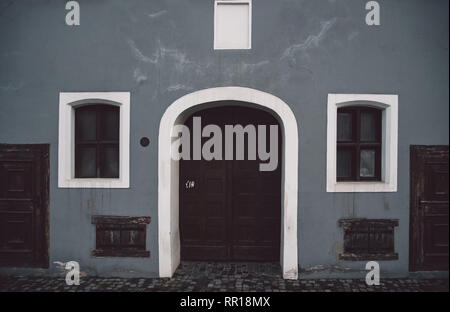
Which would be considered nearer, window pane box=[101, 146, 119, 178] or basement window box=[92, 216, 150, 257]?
basement window box=[92, 216, 150, 257]

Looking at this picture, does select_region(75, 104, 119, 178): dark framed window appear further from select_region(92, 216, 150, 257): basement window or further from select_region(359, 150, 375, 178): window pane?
select_region(359, 150, 375, 178): window pane

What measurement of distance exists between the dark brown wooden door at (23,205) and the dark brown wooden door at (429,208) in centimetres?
628

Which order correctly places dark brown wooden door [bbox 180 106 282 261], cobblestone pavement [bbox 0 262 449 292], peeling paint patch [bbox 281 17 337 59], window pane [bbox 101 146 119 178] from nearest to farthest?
cobblestone pavement [bbox 0 262 449 292]
peeling paint patch [bbox 281 17 337 59]
window pane [bbox 101 146 119 178]
dark brown wooden door [bbox 180 106 282 261]

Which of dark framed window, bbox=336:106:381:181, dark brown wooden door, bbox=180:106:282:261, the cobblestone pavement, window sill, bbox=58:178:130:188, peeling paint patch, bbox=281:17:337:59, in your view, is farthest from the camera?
dark brown wooden door, bbox=180:106:282:261

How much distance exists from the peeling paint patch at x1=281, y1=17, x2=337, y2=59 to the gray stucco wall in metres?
0.02

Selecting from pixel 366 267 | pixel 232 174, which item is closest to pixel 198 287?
pixel 232 174

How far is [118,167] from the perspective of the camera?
5156mm

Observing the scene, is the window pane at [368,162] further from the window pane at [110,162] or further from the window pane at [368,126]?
the window pane at [110,162]

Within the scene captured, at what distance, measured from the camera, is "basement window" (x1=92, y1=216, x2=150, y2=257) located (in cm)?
493

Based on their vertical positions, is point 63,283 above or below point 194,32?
below

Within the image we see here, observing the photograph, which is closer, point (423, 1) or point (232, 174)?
point (423, 1)

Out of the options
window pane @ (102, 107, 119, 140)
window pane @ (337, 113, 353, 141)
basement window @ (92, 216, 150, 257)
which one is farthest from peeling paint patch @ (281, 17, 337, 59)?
basement window @ (92, 216, 150, 257)
